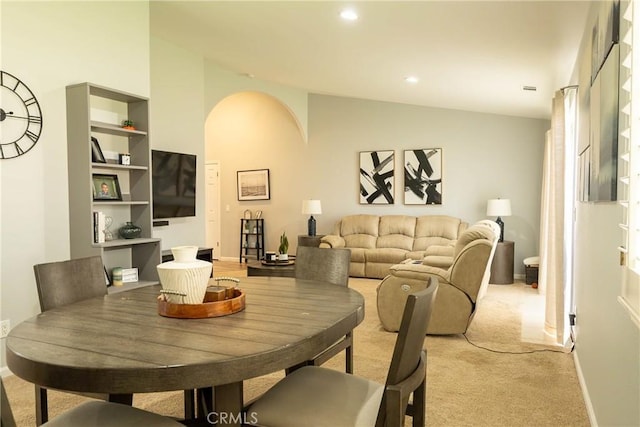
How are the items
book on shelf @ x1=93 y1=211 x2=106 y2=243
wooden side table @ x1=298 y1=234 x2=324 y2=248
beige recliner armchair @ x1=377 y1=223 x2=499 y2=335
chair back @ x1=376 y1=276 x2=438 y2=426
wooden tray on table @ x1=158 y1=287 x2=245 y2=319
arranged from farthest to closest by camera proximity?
wooden side table @ x1=298 y1=234 x2=324 y2=248 → beige recliner armchair @ x1=377 y1=223 x2=499 y2=335 → book on shelf @ x1=93 y1=211 x2=106 y2=243 → wooden tray on table @ x1=158 y1=287 x2=245 y2=319 → chair back @ x1=376 y1=276 x2=438 y2=426

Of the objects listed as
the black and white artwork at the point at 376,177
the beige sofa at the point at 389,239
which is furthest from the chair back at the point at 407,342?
the black and white artwork at the point at 376,177

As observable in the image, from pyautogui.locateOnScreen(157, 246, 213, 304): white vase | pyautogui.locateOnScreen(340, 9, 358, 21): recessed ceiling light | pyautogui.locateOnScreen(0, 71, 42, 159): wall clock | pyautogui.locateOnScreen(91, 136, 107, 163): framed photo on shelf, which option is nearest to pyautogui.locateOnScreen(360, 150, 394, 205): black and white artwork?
pyautogui.locateOnScreen(340, 9, 358, 21): recessed ceiling light

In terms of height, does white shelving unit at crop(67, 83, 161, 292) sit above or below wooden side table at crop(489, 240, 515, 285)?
above

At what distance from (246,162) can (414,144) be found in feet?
10.7

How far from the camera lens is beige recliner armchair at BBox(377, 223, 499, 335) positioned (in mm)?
3674

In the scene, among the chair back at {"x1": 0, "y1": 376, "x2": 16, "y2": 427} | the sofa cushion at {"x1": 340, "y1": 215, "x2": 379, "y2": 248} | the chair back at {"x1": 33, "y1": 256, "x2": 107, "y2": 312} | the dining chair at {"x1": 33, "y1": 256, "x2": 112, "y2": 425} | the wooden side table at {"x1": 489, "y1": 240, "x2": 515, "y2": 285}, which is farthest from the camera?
the sofa cushion at {"x1": 340, "y1": 215, "x2": 379, "y2": 248}

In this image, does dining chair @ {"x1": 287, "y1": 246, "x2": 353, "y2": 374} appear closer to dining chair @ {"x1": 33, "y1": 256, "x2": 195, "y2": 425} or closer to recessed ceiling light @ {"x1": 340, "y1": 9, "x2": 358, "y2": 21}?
dining chair @ {"x1": 33, "y1": 256, "x2": 195, "y2": 425}

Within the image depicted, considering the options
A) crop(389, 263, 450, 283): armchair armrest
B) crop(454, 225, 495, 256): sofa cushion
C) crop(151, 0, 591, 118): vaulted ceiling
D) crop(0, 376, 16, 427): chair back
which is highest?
crop(151, 0, 591, 118): vaulted ceiling

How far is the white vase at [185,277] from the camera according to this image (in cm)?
168

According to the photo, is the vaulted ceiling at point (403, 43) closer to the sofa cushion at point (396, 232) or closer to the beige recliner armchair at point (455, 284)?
the beige recliner armchair at point (455, 284)

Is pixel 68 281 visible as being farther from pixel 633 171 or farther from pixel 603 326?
pixel 603 326

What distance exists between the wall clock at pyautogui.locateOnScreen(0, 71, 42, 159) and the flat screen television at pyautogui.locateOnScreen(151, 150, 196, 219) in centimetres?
170

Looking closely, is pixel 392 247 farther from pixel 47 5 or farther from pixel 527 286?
pixel 47 5

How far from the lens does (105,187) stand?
11.9ft
